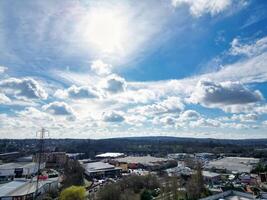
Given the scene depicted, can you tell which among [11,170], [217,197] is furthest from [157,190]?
[11,170]

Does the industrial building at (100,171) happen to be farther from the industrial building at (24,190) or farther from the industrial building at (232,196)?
→ the industrial building at (232,196)

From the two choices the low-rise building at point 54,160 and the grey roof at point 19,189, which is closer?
the grey roof at point 19,189

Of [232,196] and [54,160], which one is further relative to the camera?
[54,160]

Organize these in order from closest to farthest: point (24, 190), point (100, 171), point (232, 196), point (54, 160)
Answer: point (232, 196) < point (24, 190) < point (100, 171) < point (54, 160)

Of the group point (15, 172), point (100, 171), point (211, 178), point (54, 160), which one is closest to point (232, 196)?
point (211, 178)

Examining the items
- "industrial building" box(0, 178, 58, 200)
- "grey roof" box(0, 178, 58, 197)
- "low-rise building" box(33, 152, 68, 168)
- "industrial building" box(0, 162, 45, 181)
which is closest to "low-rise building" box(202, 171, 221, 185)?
"industrial building" box(0, 178, 58, 200)

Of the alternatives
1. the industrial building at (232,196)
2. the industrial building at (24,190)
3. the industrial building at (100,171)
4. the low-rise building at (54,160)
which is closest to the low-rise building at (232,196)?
the industrial building at (232,196)

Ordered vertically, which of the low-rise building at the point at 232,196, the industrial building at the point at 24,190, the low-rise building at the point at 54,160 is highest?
the low-rise building at the point at 54,160

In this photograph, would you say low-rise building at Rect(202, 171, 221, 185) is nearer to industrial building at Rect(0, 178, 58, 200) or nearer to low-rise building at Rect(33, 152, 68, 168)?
industrial building at Rect(0, 178, 58, 200)

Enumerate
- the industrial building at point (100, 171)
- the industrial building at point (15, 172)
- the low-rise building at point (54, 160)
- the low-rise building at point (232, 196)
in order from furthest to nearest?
the low-rise building at point (54, 160), the industrial building at point (100, 171), the industrial building at point (15, 172), the low-rise building at point (232, 196)

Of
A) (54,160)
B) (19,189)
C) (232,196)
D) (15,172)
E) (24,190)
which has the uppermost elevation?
(54,160)

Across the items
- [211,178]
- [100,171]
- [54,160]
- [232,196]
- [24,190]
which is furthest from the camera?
[54,160]

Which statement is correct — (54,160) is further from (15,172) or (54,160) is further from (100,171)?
(100,171)
